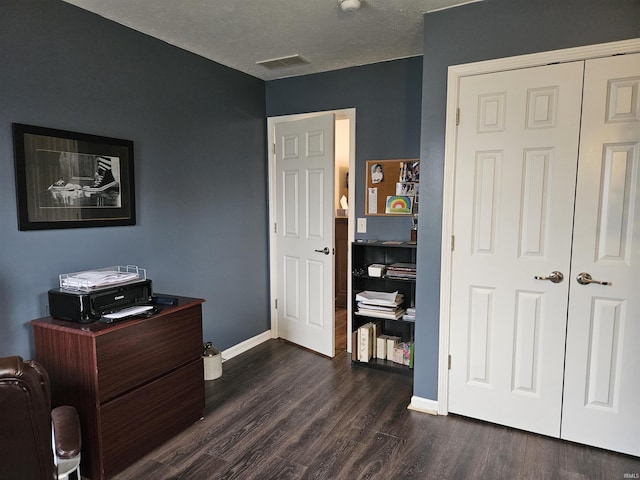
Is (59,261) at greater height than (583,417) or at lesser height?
greater

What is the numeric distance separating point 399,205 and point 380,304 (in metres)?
0.83

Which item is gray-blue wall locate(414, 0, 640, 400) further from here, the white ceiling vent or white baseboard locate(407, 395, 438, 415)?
the white ceiling vent

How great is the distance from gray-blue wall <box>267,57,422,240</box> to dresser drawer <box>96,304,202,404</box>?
1.74 meters

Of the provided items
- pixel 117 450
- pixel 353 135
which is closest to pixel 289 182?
pixel 353 135

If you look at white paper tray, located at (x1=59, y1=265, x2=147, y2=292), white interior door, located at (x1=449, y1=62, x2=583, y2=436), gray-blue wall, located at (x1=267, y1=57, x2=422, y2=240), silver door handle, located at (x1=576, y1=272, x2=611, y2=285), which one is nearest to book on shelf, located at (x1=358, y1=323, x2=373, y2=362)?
gray-blue wall, located at (x1=267, y1=57, x2=422, y2=240)

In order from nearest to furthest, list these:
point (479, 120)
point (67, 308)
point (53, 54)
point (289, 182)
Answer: point (67, 308)
point (53, 54)
point (479, 120)
point (289, 182)

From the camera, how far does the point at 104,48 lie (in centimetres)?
247

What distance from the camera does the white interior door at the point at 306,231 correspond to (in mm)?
3512

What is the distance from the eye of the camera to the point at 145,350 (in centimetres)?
212

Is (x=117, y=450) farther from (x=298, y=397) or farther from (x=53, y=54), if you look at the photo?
(x=53, y=54)

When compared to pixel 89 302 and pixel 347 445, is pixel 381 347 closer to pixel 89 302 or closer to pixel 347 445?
pixel 347 445

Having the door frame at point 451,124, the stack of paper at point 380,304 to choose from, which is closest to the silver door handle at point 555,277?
the door frame at point 451,124

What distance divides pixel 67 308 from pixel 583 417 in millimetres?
2829

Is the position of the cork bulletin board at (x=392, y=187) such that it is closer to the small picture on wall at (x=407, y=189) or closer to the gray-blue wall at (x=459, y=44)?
the small picture on wall at (x=407, y=189)
